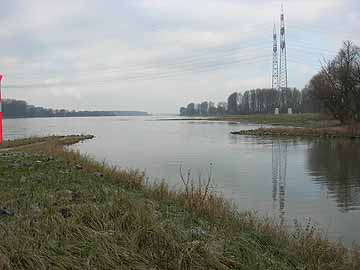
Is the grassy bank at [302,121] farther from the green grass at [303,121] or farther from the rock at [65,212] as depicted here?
the rock at [65,212]

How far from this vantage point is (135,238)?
4.75m

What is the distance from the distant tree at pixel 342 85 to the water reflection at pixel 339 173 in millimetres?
20980

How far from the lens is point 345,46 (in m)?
50.4

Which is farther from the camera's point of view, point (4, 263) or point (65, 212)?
point (65, 212)

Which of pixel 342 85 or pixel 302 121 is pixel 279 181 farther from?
pixel 302 121

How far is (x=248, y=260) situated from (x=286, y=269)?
577 millimetres

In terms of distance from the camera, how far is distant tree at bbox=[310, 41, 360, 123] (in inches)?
1880

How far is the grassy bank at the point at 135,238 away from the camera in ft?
13.9

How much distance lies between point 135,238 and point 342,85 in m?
49.0

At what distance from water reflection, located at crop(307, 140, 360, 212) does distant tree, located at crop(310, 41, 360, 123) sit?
68.8ft

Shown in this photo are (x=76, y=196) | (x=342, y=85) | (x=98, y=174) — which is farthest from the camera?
(x=342, y=85)

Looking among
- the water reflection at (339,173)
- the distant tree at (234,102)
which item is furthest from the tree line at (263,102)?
the water reflection at (339,173)

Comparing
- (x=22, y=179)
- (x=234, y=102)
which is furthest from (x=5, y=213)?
(x=234, y=102)

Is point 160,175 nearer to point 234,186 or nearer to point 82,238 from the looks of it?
point 234,186
